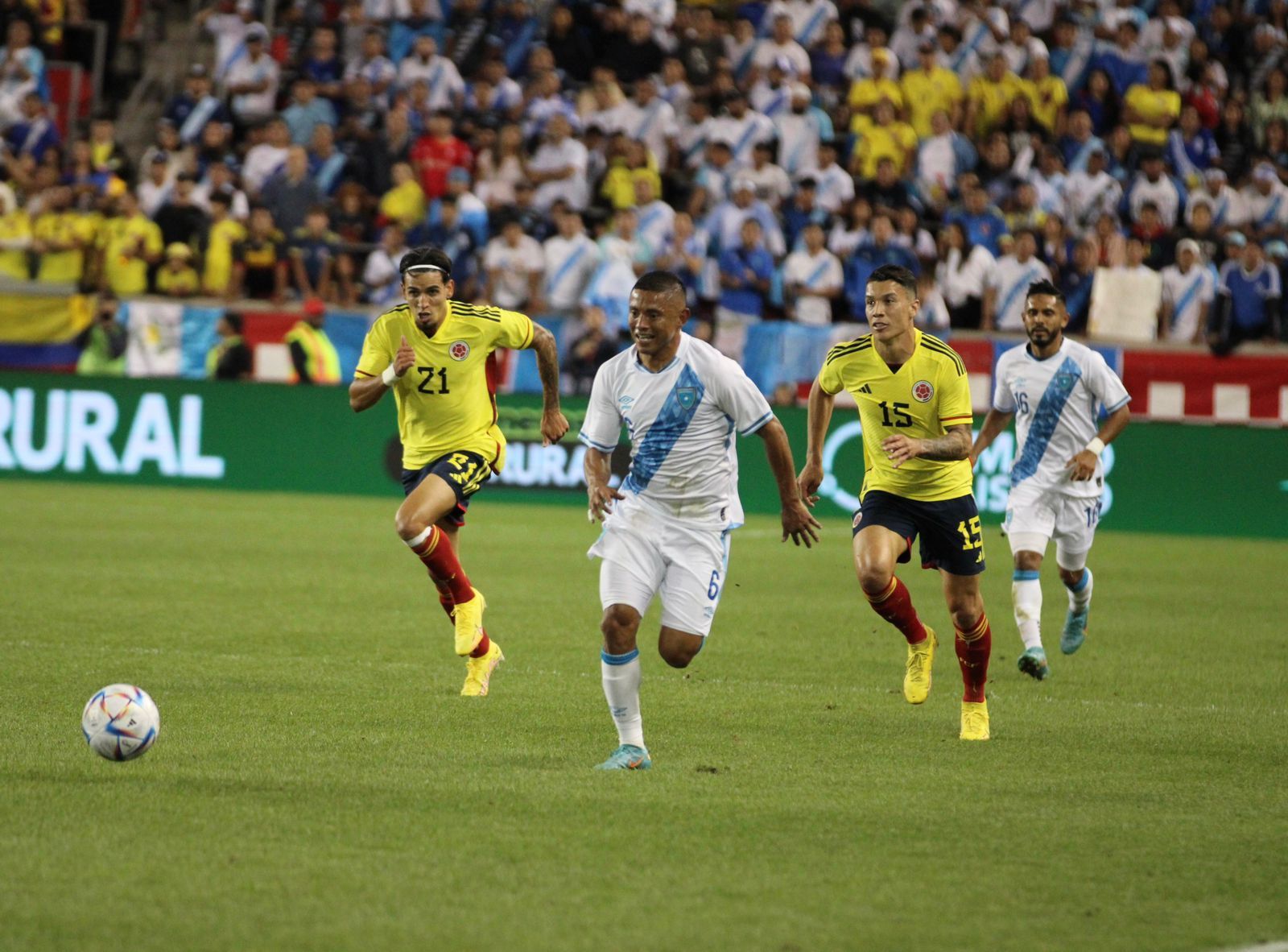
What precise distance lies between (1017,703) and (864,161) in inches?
546

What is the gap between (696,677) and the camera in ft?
33.3

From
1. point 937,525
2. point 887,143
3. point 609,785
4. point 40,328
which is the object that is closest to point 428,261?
point 937,525

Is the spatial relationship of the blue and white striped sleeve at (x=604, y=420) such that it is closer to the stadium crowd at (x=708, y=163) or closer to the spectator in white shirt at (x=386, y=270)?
the stadium crowd at (x=708, y=163)

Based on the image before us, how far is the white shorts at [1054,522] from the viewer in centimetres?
1132

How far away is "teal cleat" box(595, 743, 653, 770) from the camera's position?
24.4 ft

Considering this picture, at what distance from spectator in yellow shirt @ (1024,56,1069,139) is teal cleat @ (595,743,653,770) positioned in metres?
16.8

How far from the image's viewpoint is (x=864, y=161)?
22.5m

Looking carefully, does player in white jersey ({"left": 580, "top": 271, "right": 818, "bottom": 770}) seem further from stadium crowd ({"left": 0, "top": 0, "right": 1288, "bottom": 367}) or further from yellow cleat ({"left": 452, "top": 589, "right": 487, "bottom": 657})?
stadium crowd ({"left": 0, "top": 0, "right": 1288, "bottom": 367})

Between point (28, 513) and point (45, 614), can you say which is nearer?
point (45, 614)

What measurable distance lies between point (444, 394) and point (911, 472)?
2808 millimetres

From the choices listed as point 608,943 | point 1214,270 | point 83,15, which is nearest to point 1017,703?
point 608,943

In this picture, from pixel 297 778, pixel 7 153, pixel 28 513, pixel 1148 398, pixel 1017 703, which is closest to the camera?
pixel 297 778

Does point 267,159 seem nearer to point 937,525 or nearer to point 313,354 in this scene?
point 313,354

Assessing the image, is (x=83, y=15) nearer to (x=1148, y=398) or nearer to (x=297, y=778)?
(x=1148, y=398)
